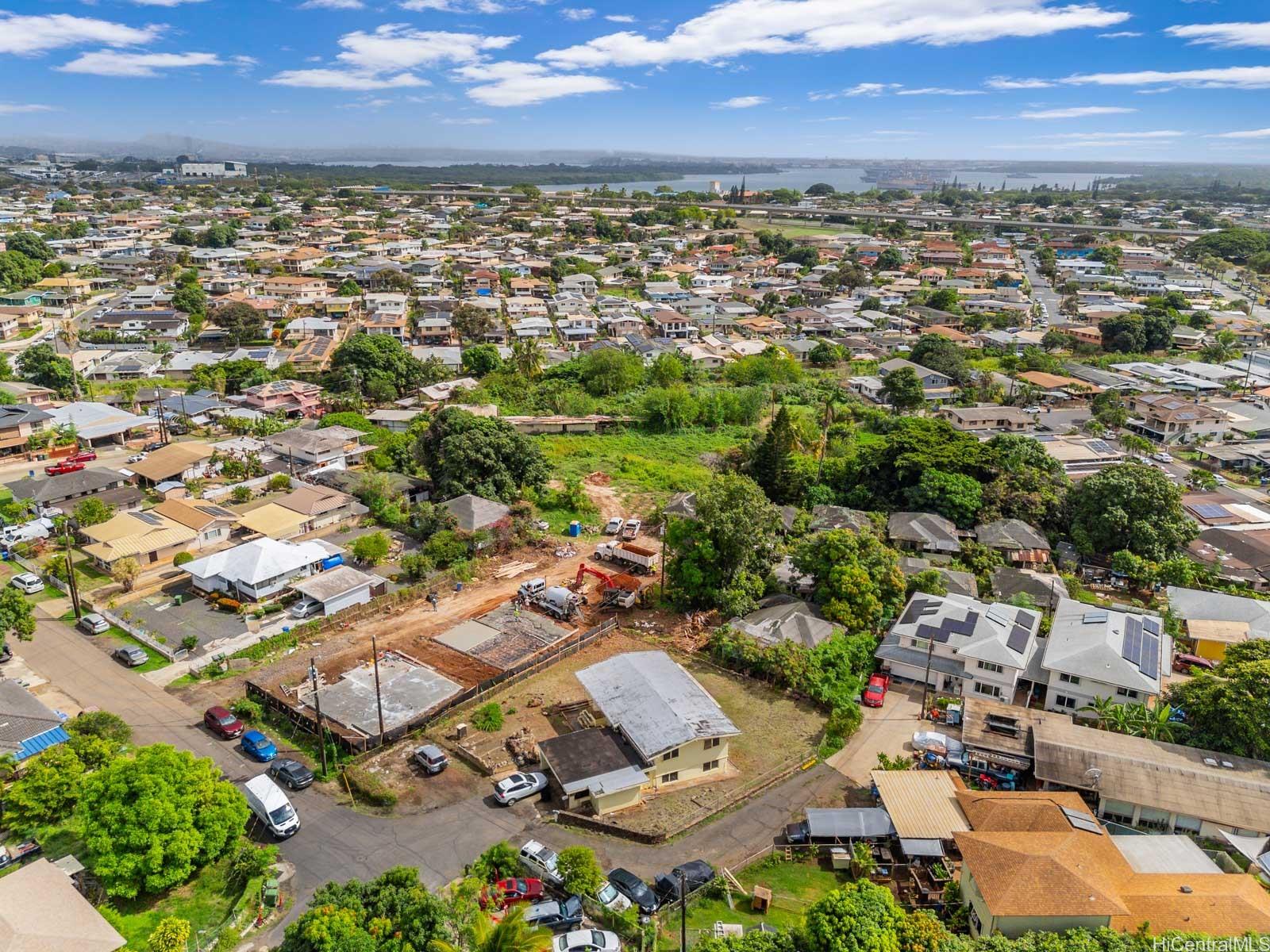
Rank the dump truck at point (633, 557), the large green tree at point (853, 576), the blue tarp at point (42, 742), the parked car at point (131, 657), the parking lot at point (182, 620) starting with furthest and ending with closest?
1. the dump truck at point (633, 557)
2. the large green tree at point (853, 576)
3. the parking lot at point (182, 620)
4. the parked car at point (131, 657)
5. the blue tarp at point (42, 742)

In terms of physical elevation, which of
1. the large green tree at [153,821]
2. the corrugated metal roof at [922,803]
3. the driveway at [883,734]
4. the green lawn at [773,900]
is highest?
the large green tree at [153,821]

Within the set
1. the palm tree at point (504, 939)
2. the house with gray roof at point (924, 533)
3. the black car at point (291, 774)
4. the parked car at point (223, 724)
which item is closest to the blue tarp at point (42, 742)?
the parked car at point (223, 724)

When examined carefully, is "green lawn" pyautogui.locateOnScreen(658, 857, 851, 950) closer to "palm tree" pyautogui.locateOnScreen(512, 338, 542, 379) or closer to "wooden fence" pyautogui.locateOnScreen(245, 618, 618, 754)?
"wooden fence" pyautogui.locateOnScreen(245, 618, 618, 754)

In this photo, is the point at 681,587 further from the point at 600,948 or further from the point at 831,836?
the point at 600,948

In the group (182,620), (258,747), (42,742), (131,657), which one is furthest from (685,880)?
(182,620)

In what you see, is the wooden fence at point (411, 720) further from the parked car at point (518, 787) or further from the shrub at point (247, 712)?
the parked car at point (518, 787)

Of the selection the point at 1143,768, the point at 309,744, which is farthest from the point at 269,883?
the point at 1143,768

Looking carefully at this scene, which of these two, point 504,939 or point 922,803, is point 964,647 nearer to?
point 922,803
